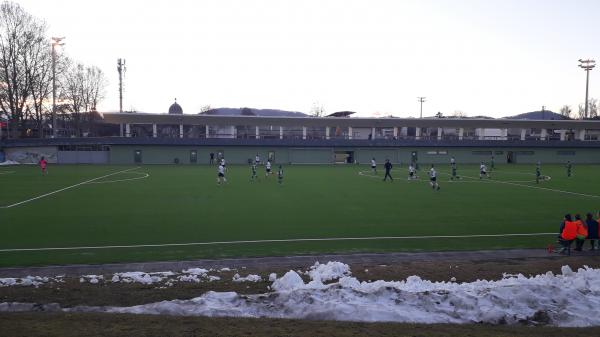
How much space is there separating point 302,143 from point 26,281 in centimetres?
5733

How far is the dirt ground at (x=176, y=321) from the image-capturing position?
676 centimetres

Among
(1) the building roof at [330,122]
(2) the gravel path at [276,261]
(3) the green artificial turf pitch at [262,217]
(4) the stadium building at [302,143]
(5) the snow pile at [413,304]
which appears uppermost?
(1) the building roof at [330,122]

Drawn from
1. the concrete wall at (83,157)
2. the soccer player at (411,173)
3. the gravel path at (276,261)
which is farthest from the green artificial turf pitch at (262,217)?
the concrete wall at (83,157)

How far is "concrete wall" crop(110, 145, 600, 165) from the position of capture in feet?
210

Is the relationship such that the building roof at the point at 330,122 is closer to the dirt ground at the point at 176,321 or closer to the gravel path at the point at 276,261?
the gravel path at the point at 276,261

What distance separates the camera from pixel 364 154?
225 ft

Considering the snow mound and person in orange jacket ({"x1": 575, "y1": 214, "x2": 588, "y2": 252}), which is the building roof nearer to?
person in orange jacket ({"x1": 575, "y1": 214, "x2": 588, "y2": 252})

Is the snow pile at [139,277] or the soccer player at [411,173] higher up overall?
the soccer player at [411,173]

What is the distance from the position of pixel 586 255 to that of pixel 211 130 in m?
69.7

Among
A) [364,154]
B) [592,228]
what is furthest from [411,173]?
[364,154]

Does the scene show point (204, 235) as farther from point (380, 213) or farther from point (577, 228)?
point (577, 228)

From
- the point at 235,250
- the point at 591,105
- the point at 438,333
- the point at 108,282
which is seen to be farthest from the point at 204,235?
the point at 591,105

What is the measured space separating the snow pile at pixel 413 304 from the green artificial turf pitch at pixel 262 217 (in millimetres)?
4766

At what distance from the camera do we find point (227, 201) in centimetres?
2489
